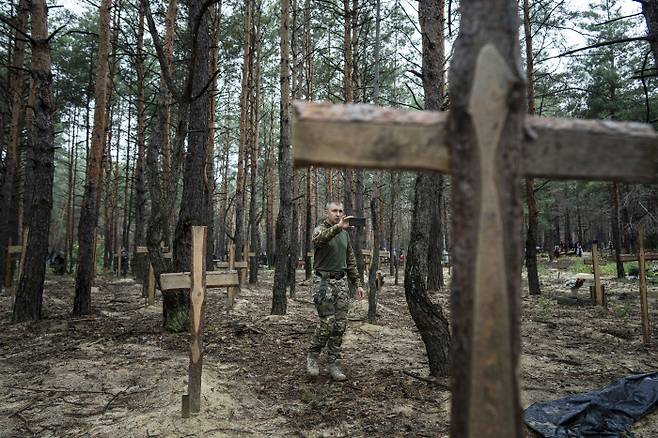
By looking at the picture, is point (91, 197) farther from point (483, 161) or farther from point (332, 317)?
point (483, 161)

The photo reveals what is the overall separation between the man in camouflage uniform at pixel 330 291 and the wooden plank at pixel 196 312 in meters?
1.45

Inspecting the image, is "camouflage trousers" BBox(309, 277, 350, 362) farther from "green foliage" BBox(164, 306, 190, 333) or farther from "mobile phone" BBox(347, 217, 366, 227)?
"green foliage" BBox(164, 306, 190, 333)

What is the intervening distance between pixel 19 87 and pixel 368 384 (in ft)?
46.7

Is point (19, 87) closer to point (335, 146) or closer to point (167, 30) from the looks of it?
point (167, 30)

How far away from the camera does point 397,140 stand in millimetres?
1283

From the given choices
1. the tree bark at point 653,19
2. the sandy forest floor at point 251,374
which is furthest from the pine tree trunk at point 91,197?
the tree bark at point 653,19

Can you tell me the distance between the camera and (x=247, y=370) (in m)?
4.89

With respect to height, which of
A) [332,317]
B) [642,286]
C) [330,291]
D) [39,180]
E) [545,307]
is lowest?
[545,307]

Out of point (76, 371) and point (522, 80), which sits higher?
point (522, 80)

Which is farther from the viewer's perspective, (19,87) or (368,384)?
(19,87)

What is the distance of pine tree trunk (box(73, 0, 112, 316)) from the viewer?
786 cm

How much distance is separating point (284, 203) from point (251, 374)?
14.4 ft

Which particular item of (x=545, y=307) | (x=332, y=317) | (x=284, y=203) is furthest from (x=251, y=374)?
(x=545, y=307)

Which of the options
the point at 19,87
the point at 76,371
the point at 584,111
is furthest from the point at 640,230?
the point at 584,111
